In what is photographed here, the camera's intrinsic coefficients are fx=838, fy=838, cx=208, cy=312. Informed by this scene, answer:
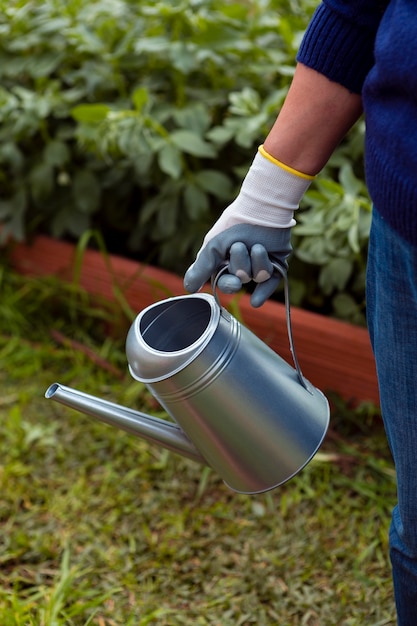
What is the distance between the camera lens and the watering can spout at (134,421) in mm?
1421

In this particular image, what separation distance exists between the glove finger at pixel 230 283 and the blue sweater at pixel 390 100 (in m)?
0.28

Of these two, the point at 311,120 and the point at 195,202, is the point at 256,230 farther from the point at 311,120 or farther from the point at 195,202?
the point at 195,202

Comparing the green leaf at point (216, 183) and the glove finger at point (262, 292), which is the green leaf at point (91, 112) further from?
the glove finger at point (262, 292)

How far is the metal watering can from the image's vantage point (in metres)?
1.28

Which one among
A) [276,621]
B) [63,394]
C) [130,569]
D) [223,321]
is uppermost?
[223,321]

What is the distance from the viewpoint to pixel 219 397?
130 cm

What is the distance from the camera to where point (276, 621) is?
1808 millimetres

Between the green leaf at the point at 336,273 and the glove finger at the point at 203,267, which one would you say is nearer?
the glove finger at the point at 203,267

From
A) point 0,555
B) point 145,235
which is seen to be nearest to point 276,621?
point 0,555

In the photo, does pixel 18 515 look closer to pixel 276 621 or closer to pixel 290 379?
pixel 276 621

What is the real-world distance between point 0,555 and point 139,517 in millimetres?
361

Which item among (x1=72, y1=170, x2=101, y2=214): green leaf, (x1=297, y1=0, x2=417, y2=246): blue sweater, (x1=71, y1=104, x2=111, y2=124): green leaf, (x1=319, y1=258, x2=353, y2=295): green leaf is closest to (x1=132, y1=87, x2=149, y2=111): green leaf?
(x1=71, y1=104, x2=111, y2=124): green leaf

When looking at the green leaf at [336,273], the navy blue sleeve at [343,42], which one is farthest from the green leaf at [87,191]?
the navy blue sleeve at [343,42]

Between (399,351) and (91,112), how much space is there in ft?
5.34
